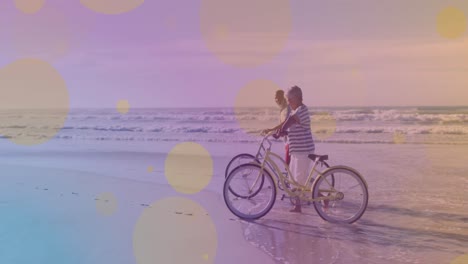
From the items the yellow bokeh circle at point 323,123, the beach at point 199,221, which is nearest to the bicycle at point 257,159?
the beach at point 199,221

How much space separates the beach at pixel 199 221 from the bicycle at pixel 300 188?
0.21m

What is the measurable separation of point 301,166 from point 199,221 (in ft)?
5.75

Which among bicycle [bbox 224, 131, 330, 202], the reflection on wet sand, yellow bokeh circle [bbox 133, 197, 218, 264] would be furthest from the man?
yellow bokeh circle [bbox 133, 197, 218, 264]

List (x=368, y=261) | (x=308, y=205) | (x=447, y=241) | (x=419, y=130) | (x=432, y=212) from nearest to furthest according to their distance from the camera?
(x=368, y=261) < (x=447, y=241) < (x=432, y=212) < (x=308, y=205) < (x=419, y=130)

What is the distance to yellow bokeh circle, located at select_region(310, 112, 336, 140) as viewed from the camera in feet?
84.2

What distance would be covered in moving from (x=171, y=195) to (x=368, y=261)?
452 centimetres

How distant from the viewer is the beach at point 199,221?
586 cm

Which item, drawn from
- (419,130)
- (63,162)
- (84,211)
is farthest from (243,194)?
(419,130)

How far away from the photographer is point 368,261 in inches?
220

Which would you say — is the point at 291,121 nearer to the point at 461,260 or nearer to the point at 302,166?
the point at 302,166

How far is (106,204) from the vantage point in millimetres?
8516

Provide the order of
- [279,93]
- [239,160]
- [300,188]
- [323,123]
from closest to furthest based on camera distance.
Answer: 1. [300,188]
2. [279,93]
3. [239,160]
4. [323,123]

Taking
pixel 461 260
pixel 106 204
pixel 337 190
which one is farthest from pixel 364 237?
pixel 106 204

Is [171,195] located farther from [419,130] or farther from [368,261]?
[419,130]
